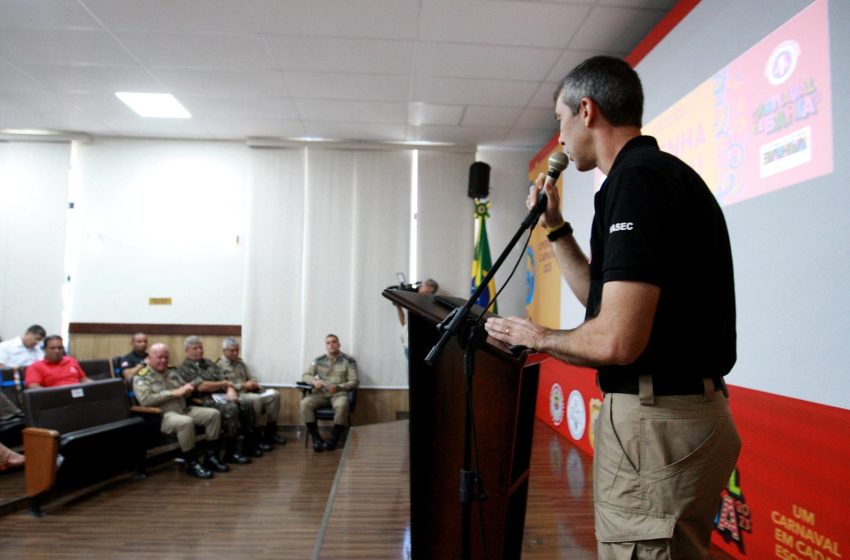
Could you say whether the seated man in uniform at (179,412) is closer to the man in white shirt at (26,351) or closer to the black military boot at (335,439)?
the black military boot at (335,439)

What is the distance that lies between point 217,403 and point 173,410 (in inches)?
15.0

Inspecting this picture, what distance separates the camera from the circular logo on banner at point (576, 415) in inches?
154

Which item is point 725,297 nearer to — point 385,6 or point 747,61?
point 747,61

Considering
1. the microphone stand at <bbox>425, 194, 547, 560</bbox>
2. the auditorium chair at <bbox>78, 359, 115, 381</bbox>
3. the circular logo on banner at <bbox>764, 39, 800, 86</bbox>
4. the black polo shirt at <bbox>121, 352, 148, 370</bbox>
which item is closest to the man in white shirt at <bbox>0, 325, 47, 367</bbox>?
the auditorium chair at <bbox>78, 359, 115, 381</bbox>

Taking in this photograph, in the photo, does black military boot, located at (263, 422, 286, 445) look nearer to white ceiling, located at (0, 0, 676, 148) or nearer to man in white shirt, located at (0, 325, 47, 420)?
man in white shirt, located at (0, 325, 47, 420)

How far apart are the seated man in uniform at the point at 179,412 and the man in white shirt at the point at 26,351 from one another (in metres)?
1.62

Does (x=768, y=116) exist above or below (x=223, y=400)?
above

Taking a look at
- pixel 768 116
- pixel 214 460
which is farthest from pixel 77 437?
pixel 768 116

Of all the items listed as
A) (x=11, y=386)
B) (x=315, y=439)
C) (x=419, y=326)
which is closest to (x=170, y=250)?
(x=11, y=386)

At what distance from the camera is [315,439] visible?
511cm

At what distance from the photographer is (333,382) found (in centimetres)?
550

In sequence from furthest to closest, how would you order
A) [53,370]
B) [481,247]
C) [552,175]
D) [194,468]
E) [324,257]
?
[324,257] < [481,247] < [53,370] < [194,468] < [552,175]

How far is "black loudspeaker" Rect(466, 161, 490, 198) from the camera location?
5918mm

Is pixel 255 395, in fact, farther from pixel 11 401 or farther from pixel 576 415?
pixel 576 415
